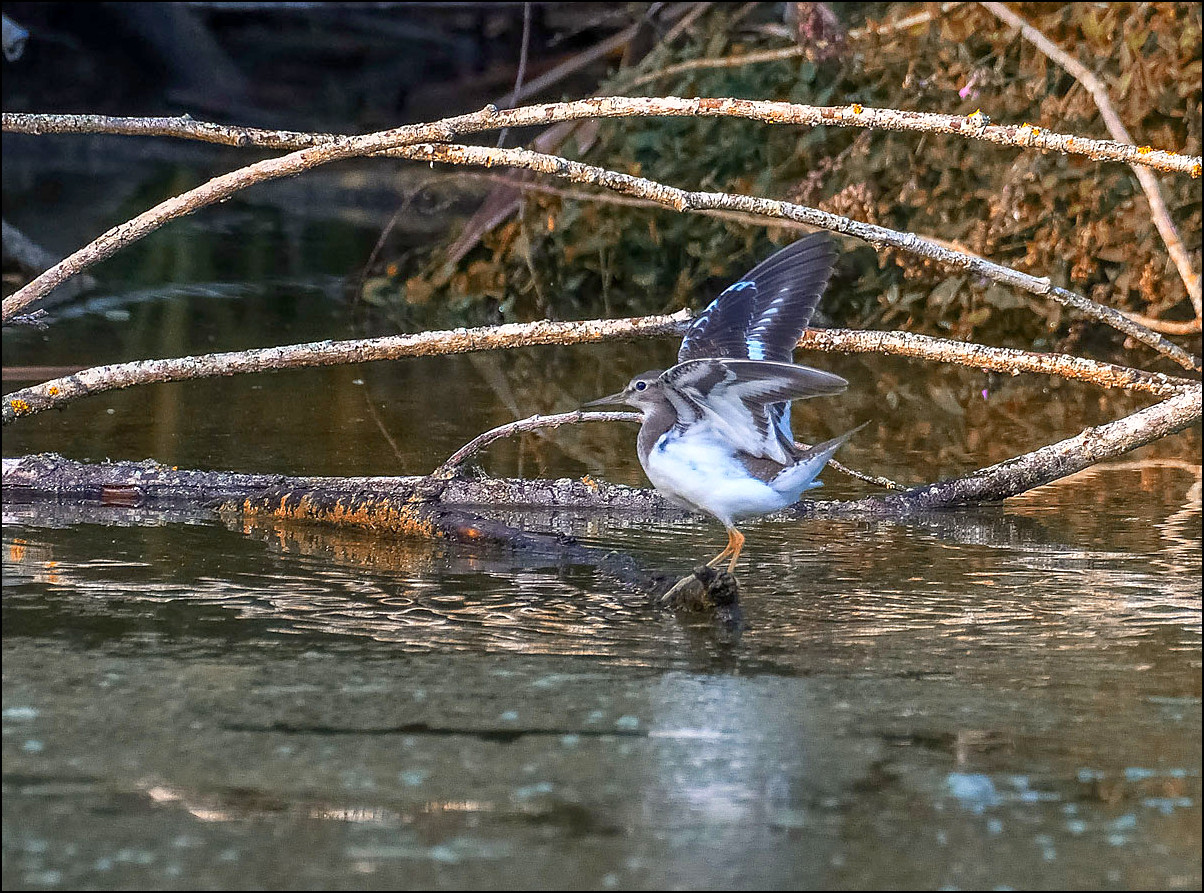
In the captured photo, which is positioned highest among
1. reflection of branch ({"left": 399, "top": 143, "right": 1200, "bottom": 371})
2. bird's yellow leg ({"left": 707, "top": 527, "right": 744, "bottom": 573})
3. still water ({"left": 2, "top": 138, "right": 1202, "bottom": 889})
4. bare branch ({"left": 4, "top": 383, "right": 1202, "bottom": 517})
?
reflection of branch ({"left": 399, "top": 143, "right": 1200, "bottom": 371})

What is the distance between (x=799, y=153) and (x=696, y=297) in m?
0.99

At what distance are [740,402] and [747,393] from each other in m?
0.07

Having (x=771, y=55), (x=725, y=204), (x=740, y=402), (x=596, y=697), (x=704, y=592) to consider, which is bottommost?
(x=596, y=697)

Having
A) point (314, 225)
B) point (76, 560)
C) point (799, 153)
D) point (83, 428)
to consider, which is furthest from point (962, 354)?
point (314, 225)

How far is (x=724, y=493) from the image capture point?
414cm

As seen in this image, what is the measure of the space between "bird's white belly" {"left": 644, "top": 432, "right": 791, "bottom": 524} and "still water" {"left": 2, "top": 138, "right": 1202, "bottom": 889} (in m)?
0.20

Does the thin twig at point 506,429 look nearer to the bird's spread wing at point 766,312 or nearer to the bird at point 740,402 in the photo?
the bird at point 740,402

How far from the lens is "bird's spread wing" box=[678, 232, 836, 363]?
4.40 metres

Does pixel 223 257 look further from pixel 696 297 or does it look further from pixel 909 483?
pixel 909 483

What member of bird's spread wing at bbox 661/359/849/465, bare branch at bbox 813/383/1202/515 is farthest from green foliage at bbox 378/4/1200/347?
bird's spread wing at bbox 661/359/849/465

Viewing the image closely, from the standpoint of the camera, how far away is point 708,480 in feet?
13.6

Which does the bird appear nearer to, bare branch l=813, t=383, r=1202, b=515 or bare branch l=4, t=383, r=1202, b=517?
bare branch l=4, t=383, r=1202, b=517

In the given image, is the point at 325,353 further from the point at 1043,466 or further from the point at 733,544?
the point at 1043,466

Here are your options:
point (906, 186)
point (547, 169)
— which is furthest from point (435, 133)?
point (906, 186)
